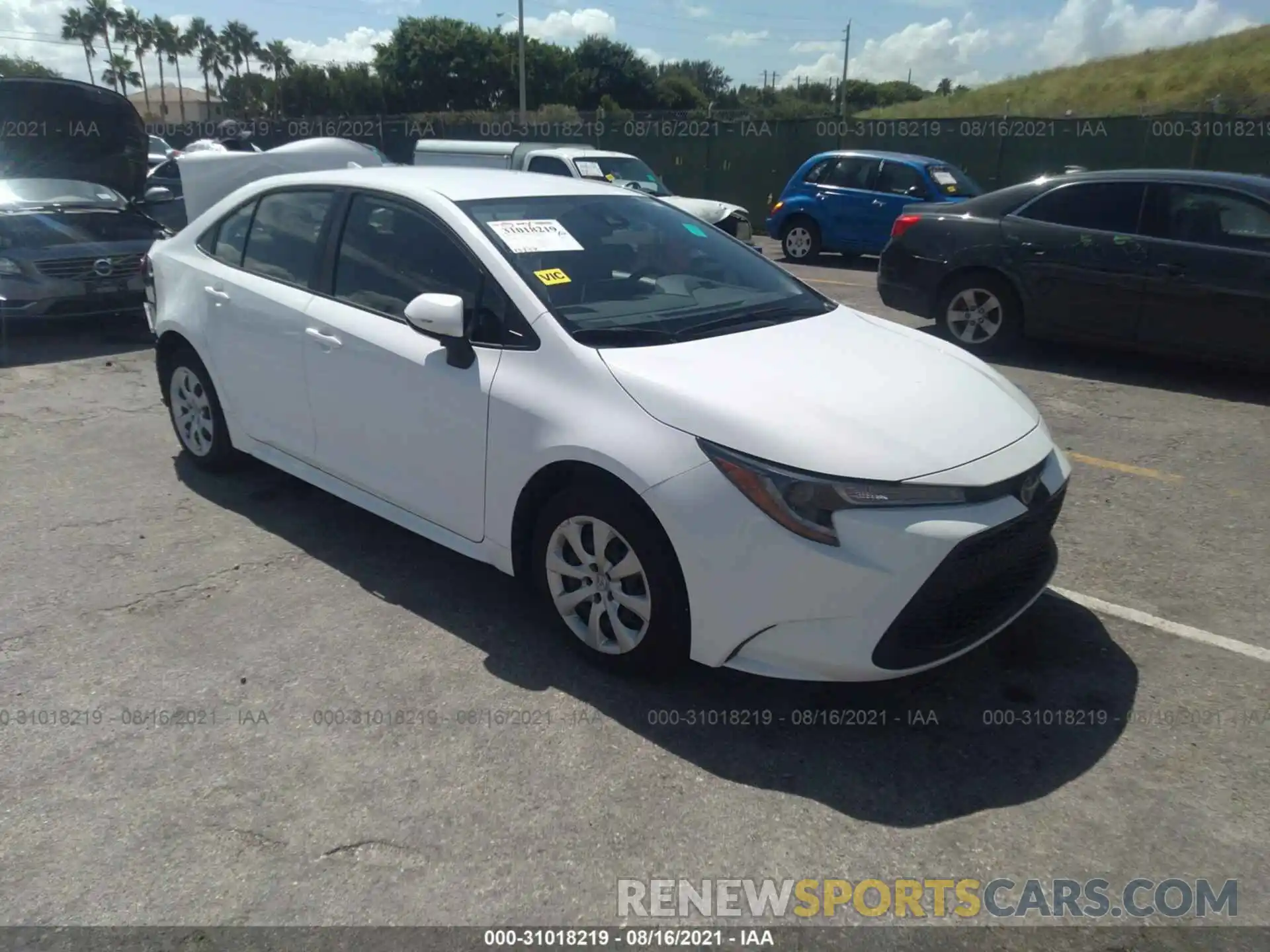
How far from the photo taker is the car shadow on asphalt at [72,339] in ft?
27.0

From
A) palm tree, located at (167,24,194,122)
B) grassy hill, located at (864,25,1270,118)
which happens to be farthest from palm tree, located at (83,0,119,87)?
grassy hill, located at (864,25,1270,118)

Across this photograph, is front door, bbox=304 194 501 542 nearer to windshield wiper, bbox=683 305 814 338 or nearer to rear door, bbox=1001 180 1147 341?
windshield wiper, bbox=683 305 814 338

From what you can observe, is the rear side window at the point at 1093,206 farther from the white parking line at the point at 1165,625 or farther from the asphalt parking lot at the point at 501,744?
the white parking line at the point at 1165,625

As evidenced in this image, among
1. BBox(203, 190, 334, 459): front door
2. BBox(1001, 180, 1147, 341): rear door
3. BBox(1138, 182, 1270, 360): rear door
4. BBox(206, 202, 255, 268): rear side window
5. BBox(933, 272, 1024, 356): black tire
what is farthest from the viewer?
BBox(933, 272, 1024, 356): black tire

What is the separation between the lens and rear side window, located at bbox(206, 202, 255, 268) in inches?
190

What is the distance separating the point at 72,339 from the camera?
898 cm

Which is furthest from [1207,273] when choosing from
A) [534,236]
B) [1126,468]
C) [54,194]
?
[54,194]

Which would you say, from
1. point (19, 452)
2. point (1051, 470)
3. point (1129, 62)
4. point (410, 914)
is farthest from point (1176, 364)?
point (1129, 62)

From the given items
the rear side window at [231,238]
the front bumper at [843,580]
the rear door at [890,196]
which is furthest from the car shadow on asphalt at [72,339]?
the rear door at [890,196]

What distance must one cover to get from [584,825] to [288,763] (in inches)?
37.4

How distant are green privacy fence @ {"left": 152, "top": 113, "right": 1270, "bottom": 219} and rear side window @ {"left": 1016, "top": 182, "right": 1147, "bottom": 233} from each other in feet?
36.4

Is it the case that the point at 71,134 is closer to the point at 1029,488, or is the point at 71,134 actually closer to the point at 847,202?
the point at 847,202

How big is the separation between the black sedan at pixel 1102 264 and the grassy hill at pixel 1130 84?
83.6 ft
